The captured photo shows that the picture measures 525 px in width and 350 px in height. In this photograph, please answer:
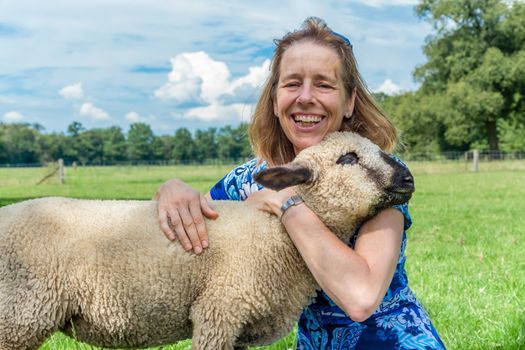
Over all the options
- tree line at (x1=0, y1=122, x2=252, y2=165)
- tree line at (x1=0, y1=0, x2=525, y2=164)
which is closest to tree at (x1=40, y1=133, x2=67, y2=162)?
tree line at (x1=0, y1=122, x2=252, y2=165)

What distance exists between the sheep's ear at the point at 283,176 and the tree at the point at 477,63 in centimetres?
4892

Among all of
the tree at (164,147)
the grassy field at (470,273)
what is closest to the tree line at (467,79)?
the grassy field at (470,273)

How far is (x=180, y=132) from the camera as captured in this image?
335 feet

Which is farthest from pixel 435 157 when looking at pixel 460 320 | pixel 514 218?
pixel 460 320

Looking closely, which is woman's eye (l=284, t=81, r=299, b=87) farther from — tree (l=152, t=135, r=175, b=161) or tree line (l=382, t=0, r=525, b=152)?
tree (l=152, t=135, r=175, b=161)

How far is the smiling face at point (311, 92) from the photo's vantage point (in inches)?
120

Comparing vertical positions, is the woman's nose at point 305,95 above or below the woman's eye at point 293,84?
below

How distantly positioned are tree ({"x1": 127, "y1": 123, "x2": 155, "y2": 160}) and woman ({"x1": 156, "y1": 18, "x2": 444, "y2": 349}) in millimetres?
99235

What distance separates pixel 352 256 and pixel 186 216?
781mm

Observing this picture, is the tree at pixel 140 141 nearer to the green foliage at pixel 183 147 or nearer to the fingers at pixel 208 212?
the green foliage at pixel 183 147

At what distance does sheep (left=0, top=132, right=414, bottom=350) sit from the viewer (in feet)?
8.52

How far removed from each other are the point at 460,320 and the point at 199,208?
9.52ft

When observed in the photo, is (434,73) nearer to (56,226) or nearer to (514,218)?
(514,218)

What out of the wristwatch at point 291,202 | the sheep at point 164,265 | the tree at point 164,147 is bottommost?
the tree at point 164,147
